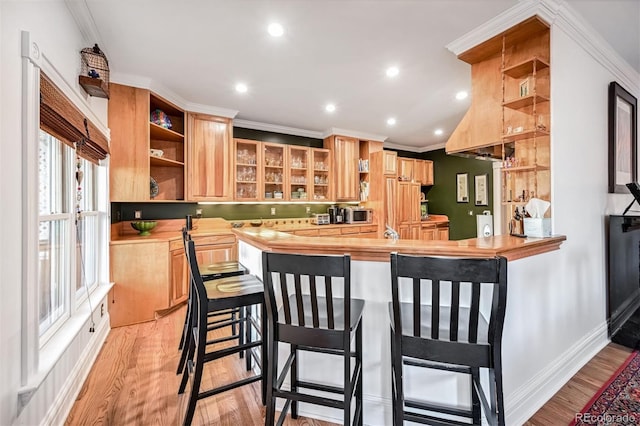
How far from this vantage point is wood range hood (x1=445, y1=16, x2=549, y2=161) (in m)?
2.28

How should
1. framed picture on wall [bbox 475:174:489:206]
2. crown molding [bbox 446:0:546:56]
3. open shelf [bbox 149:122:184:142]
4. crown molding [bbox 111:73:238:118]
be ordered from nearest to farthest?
crown molding [bbox 446:0:546:56] < crown molding [bbox 111:73:238:118] < open shelf [bbox 149:122:184:142] < framed picture on wall [bbox 475:174:489:206]

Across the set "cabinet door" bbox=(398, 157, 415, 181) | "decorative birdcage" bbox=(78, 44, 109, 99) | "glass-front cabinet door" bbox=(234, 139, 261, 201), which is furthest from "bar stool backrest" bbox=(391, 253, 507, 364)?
"cabinet door" bbox=(398, 157, 415, 181)

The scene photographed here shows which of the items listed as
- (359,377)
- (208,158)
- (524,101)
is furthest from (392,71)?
(359,377)

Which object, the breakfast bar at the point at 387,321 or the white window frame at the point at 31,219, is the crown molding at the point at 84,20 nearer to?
the white window frame at the point at 31,219

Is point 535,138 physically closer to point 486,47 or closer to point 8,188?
point 486,47

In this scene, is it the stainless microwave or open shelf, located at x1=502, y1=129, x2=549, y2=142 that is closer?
open shelf, located at x1=502, y1=129, x2=549, y2=142

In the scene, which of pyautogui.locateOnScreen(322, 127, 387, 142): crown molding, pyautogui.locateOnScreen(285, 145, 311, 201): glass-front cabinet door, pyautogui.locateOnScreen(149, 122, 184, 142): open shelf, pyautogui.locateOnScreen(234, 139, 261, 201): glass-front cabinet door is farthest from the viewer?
pyautogui.locateOnScreen(322, 127, 387, 142): crown molding

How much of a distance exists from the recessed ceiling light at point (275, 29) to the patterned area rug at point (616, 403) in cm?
335

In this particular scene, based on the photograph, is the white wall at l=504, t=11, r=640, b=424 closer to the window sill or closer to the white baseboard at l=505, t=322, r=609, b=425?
the white baseboard at l=505, t=322, r=609, b=425

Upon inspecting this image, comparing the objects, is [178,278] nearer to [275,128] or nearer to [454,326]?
[275,128]

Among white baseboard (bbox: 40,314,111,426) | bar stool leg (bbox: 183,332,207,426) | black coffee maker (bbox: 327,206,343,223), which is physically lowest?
white baseboard (bbox: 40,314,111,426)

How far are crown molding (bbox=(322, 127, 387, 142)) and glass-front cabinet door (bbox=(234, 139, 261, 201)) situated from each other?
57.5 inches

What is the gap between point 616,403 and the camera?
1808mm

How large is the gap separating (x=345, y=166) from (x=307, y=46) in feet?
10.0
